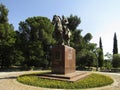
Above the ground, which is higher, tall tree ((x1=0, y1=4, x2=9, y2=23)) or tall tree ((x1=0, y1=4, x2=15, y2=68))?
tall tree ((x1=0, y1=4, x2=9, y2=23))

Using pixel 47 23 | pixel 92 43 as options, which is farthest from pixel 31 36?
pixel 92 43

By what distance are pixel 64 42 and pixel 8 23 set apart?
55.2 ft

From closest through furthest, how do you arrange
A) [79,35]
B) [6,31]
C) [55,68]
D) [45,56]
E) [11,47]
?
[55,68], [6,31], [11,47], [45,56], [79,35]

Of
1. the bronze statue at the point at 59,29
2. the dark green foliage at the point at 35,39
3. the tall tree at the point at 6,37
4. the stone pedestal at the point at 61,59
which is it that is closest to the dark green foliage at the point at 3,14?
the tall tree at the point at 6,37

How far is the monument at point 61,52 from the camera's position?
639 inches

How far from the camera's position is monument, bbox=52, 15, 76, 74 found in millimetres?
16219

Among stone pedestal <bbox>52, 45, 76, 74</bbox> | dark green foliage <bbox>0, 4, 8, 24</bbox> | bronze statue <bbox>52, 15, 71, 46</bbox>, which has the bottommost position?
stone pedestal <bbox>52, 45, 76, 74</bbox>

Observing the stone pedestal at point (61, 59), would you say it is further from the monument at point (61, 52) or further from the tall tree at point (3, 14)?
the tall tree at point (3, 14)

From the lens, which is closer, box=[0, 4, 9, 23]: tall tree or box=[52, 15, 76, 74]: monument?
box=[52, 15, 76, 74]: monument

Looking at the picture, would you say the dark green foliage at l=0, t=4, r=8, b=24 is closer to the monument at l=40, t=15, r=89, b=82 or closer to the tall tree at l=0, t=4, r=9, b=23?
the tall tree at l=0, t=4, r=9, b=23

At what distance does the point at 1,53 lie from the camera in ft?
112

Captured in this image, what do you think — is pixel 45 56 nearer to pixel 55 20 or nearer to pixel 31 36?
pixel 31 36

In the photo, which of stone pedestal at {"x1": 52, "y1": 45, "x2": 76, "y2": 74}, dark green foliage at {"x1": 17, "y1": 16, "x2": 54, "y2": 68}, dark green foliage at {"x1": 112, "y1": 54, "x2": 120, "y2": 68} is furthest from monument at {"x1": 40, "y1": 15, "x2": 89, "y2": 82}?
dark green foliage at {"x1": 112, "y1": 54, "x2": 120, "y2": 68}

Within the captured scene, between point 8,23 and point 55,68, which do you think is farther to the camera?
point 8,23
